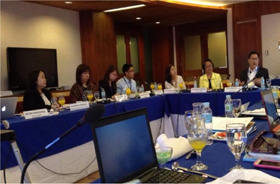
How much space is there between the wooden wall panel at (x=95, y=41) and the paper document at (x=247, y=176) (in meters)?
4.91

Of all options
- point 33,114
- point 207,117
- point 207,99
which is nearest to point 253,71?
point 207,99

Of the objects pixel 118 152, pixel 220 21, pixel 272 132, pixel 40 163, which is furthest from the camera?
pixel 220 21

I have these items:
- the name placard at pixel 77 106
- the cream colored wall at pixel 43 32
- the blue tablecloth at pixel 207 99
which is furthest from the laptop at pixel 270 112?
the cream colored wall at pixel 43 32

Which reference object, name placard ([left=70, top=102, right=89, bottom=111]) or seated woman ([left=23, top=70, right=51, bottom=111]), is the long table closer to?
name placard ([left=70, top=102, right=89, bottom=111])

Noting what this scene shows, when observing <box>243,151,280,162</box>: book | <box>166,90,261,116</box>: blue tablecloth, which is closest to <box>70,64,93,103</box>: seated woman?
<box>166,90,261,116</box>: blue tablecloth

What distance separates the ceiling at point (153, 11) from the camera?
5199 millimetres

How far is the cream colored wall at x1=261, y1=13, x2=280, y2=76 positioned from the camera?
6.41 m

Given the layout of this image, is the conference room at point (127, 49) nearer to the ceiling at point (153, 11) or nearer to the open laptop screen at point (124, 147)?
the ceiling at point (153, 11)

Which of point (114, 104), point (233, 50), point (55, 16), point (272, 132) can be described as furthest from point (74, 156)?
point (233, 50)

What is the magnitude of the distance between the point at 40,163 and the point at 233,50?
5.66 metres

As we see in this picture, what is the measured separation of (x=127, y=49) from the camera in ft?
24.0

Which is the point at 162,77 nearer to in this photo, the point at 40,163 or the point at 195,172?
the point at 40,163

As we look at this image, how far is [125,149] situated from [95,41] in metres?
5.01

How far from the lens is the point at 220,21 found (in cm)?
780
